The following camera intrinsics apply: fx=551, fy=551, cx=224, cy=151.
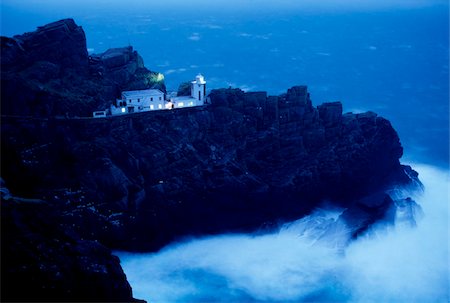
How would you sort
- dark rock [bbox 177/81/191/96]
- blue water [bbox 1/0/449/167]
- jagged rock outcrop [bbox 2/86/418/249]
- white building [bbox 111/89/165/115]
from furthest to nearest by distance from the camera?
blue water [bbox 1/0/449/167], dark rock [bbox 177/81/191/96], white building [bbox 111/89/165/115], jagged rock outcrop [bbox 2/86/418/249]

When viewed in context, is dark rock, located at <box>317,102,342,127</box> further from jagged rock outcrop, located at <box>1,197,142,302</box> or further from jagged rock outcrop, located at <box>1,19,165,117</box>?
jagged rock outcrop, located at <box>1,197,142,302</box>


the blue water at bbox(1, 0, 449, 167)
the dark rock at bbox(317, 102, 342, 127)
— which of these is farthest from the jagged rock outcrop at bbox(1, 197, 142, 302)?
the blue water at bbox(1, 0, 449, 167)

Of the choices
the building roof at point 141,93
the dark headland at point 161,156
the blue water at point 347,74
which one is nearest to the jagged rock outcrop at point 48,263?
the dark headland at point 161,156

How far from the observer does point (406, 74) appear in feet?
550

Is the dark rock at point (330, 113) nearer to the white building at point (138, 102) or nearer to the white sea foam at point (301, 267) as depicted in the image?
the white sea foam at point (301, 267)

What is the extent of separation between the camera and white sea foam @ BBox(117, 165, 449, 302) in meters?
65.9

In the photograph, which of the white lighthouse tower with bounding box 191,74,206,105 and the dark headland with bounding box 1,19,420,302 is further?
the white lighthouse tower with bounding box 191,74,206,105

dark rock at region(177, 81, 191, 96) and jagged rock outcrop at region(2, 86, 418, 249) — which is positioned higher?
dark rock at region(177, 81, 191, 96)

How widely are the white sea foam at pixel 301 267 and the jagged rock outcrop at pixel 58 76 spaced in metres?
21.6

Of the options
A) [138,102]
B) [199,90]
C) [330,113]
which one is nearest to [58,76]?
[138,102]

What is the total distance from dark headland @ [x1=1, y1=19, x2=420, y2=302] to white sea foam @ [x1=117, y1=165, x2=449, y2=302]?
265 cm

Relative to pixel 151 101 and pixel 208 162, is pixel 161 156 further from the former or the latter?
pixel 151 101

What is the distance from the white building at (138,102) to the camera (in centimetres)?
7692

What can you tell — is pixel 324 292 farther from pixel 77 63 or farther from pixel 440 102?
pixel 440 102
